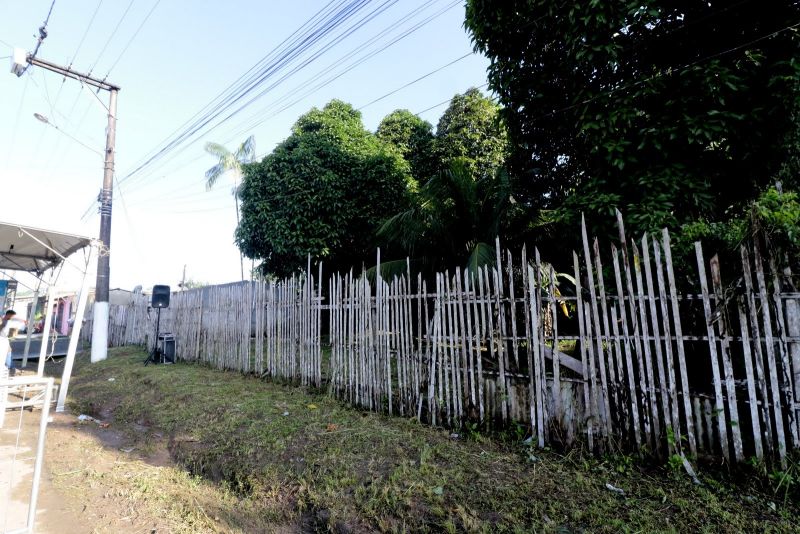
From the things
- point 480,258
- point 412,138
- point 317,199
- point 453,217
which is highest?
point 412,138

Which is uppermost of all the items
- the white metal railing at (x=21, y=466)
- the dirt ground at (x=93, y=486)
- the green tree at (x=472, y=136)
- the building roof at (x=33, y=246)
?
the green tree at (x=472, y=136)

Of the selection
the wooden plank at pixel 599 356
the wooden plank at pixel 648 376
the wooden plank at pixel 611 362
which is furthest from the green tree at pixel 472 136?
the wooden plank at pixel 648 376

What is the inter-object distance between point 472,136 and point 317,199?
6207mm

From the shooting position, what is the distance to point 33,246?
24.6ft

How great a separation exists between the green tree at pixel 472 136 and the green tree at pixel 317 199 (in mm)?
2448

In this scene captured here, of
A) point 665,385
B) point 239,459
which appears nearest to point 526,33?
point 665,385

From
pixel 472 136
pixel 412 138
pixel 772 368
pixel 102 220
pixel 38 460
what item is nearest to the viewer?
pixel 38 460

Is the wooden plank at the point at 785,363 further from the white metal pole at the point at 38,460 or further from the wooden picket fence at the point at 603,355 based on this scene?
the white metal pole at the point at 38,460

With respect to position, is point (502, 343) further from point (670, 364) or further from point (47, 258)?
point (47, 258)

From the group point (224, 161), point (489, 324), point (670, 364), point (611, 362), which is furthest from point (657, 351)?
point (224, 161)

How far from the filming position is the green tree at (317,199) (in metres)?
11.8

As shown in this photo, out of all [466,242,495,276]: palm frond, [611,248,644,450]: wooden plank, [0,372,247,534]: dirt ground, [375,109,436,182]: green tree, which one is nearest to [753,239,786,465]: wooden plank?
[611,248,644,450]: wooden plank

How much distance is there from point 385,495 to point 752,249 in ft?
11.6

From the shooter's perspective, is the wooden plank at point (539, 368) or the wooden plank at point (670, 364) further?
the wooden plank at point (539, 368)
